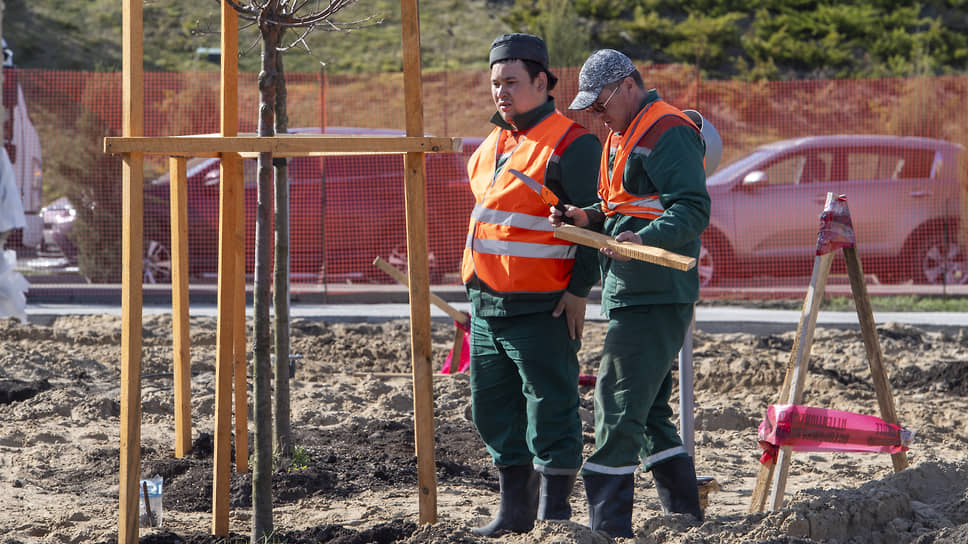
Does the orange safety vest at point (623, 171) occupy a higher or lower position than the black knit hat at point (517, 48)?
lower

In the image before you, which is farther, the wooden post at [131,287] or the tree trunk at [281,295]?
the tree trunk at [281,295]

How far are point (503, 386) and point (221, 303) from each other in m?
1.09

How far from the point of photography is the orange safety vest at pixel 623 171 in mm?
3635

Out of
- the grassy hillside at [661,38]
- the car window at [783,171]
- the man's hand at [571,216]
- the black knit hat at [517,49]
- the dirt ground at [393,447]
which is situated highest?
the grassy hillside at [661,38]

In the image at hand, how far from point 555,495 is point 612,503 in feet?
0.73

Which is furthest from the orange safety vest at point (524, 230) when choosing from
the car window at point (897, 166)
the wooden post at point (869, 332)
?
the car window at point (897, 166)

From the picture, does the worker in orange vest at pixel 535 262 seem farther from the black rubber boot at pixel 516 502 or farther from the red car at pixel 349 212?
the red car at pixel 349 212

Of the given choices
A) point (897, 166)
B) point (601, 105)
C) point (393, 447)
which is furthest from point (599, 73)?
point (897, 166)

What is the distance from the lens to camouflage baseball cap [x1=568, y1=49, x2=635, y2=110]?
3.64 metres

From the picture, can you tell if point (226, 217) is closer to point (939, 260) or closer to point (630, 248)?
point (630, 248)

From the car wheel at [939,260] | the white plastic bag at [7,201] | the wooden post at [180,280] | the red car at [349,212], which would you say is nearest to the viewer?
the wooden post at [180,280]

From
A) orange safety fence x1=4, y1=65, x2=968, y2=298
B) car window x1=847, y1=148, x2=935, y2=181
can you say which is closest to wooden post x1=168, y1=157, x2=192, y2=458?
orange safety fence x1=4, y1=65, x2=968, y2=298

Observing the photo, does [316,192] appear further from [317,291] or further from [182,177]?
[182,177]

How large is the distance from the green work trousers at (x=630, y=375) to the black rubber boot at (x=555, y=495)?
0.43 feet
